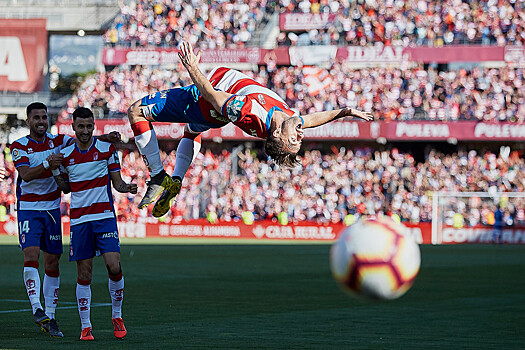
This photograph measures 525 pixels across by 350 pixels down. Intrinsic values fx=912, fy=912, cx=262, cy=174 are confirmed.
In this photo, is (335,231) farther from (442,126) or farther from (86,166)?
(86,166)

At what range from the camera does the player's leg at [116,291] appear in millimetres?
9977

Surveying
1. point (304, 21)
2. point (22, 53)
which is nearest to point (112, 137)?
point (304, 21)

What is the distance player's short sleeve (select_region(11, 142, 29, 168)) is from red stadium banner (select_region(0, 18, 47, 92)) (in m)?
35.2

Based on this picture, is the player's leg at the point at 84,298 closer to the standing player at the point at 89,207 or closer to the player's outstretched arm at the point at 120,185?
the standing player at the point at 89,207

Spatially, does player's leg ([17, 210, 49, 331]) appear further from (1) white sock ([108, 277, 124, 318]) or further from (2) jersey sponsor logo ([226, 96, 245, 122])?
(2) jersey sponsor logo ([226, 96, 245, 122])

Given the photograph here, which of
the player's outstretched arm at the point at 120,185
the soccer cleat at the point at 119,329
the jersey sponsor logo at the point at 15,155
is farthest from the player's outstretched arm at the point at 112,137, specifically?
the soccer cleat at the point at 119,329

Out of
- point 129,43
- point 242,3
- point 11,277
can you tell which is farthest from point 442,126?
point 11,277

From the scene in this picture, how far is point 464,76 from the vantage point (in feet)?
126

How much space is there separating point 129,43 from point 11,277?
25781 mm

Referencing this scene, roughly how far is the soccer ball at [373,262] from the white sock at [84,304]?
13.6ft

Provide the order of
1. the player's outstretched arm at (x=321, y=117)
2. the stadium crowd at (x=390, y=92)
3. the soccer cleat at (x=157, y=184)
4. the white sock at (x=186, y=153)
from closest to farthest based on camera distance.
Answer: the player's outstretched arm at (x=321, y=117) < the soccer cleat at (x=157, y=184) < the white sock at (x=186, y=153) < the stadium crowd at (x=390, y=92)

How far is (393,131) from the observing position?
37125mm

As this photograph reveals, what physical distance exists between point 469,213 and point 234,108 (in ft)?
92.3

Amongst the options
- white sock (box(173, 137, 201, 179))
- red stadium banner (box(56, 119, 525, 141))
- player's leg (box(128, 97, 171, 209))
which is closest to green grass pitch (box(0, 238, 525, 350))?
→ player's leg (box(128, 97, 171, 209))
